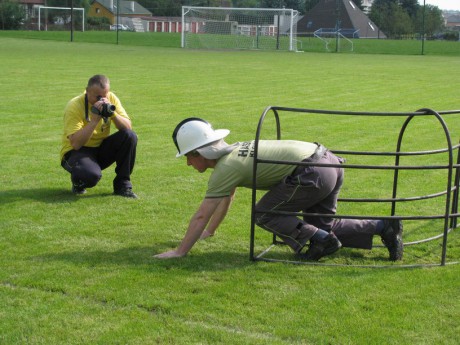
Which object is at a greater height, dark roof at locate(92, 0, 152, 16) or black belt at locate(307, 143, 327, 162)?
dark roof at locate(92, 0, 152, 16)

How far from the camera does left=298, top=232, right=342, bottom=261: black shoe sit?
5.82 meters

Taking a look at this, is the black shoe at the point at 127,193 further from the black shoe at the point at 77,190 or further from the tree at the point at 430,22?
the tree at the point at 430,22

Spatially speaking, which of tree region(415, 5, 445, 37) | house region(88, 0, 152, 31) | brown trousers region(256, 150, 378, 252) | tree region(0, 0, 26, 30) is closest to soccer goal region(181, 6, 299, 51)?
tree region(415, 5, 445, 37)

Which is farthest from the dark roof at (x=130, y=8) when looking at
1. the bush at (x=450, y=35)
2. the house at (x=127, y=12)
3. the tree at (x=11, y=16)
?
the bush at (x=450, y=35)

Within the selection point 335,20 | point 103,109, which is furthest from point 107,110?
point 335,20

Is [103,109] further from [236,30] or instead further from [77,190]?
[236,30]

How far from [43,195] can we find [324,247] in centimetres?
349

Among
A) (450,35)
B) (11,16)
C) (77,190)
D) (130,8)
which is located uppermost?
(130,8)

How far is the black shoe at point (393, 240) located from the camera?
5973mm

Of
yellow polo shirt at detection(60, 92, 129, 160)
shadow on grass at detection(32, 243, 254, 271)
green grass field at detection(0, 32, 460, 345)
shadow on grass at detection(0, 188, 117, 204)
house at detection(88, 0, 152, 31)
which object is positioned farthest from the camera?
house at detection(88, 0, 152, 31)

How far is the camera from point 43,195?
8078mm

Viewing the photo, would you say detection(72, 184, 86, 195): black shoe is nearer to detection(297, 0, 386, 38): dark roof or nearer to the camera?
the camera

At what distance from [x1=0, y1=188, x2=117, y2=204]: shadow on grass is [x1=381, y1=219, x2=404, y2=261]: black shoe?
3283mm

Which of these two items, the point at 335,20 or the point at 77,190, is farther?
the point at 335,20
